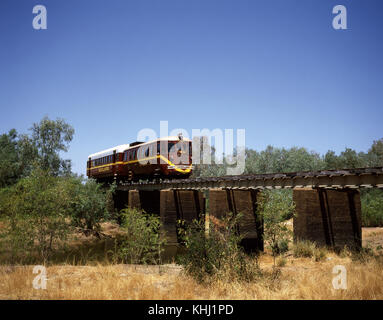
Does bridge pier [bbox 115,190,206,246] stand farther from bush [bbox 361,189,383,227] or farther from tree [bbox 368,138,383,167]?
tree [bbox 368,138,383,167]

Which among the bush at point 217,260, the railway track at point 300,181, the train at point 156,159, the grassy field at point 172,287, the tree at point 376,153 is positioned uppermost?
the tree at point 376,153

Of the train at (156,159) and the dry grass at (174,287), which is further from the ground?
the train at (156,159)

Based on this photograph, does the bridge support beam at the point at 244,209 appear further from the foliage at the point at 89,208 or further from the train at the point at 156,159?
the foliage at the point at 89,208

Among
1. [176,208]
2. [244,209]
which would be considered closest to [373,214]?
[244,209]

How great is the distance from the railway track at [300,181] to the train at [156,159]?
124cm

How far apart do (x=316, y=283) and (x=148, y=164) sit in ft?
63.9

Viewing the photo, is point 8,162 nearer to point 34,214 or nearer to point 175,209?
point 175,209

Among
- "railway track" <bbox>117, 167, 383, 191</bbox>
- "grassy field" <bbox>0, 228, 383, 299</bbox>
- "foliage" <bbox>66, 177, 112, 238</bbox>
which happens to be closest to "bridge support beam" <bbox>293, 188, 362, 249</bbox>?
"railway track" <bbox>117, 167, 383, 191</bbox>

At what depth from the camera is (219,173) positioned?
180ft

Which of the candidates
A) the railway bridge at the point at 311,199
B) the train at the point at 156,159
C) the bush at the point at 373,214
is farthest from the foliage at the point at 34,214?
the bush at the point at 373,214

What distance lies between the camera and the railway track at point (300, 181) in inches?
517

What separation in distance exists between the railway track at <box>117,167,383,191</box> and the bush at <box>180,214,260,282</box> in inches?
269

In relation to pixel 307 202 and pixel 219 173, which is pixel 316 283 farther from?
pixel 219 173
